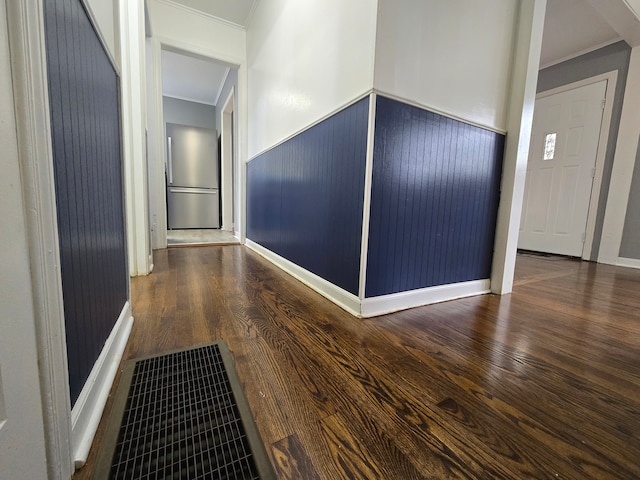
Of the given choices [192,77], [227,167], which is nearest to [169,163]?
[227,167]

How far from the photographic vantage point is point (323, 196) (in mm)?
1727

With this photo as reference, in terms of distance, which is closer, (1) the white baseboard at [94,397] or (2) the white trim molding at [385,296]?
(1) the white baseboard at [94,397]

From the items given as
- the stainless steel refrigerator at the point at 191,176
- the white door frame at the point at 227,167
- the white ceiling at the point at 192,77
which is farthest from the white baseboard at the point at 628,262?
→ the stainless steel refrigerator at the point at 191,176

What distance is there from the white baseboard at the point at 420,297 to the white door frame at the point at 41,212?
1.15 m

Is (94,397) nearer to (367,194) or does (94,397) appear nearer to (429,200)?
(367,194)

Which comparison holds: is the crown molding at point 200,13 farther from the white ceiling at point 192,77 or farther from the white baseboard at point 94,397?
the white baseboard at point 94,397

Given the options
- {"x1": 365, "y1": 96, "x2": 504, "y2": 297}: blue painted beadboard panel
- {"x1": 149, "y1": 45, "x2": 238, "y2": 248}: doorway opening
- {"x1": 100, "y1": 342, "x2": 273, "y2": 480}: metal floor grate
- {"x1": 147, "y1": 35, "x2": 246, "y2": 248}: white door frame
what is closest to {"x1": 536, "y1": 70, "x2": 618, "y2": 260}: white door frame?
{"x1": 365, "y1": 96, "x2": 504, "y2": 297}: blue painted beadboard panel

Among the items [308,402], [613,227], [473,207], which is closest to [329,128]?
[473,207]

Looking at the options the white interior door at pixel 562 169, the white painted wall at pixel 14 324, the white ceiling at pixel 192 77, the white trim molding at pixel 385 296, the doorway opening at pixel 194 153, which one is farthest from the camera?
the doorway opening at pixel 194 153

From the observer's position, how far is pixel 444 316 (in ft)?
4.73

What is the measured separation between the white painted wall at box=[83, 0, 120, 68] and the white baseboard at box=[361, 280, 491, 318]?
1.47 m

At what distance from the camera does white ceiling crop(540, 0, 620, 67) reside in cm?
265

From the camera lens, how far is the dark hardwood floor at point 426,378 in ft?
1.99

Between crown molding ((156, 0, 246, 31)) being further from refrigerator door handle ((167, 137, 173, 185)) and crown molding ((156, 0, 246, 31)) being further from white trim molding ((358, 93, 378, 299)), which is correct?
white trim molding ((358, 93, 378, 299))
